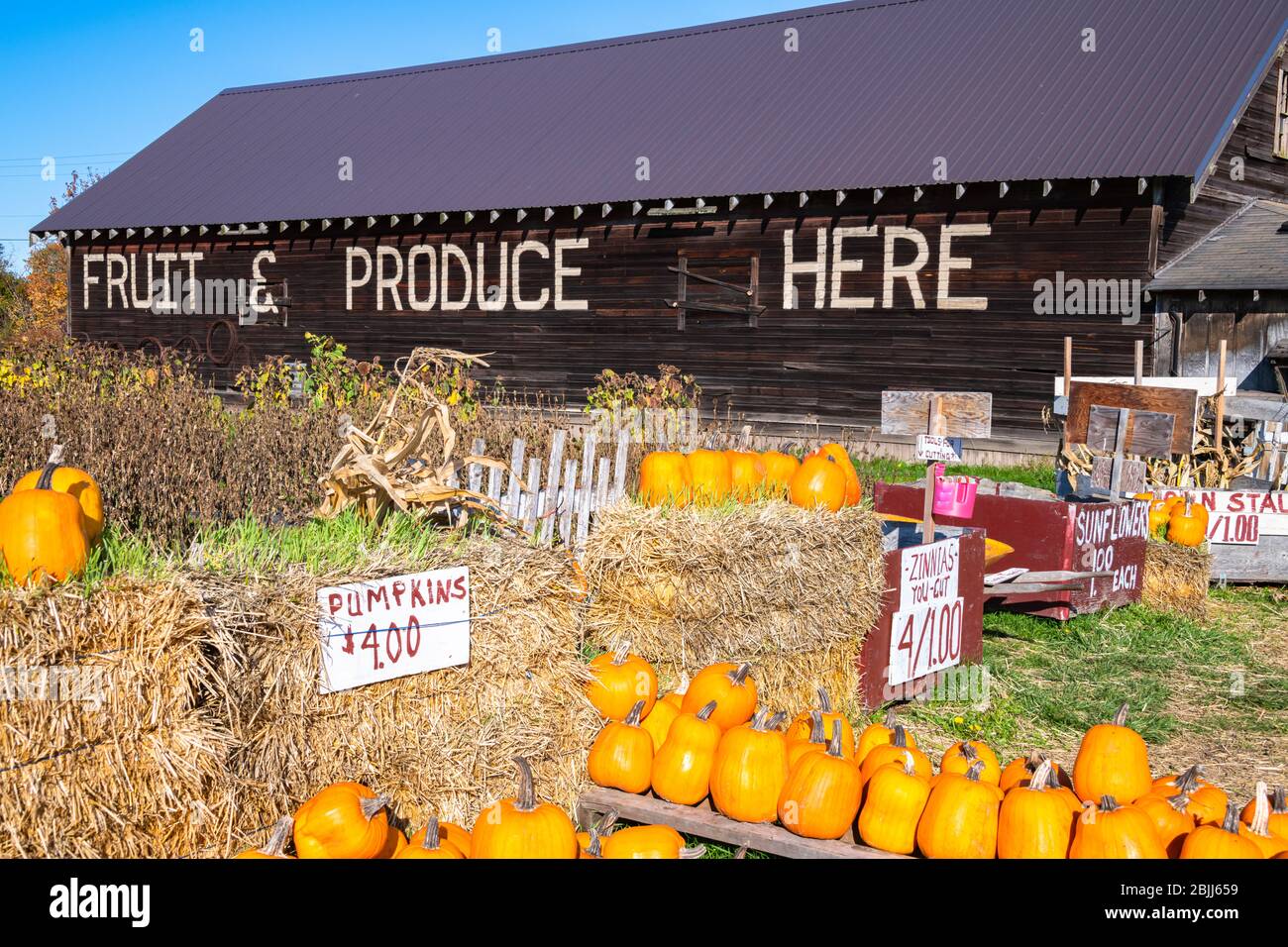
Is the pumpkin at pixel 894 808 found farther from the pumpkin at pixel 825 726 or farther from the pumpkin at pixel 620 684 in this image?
the pumpkin at pixel 620 684

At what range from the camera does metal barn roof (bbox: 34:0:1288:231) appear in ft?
59.9

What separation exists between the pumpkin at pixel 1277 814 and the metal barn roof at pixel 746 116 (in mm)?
14059

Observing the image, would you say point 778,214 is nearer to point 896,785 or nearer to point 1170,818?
point 896,785

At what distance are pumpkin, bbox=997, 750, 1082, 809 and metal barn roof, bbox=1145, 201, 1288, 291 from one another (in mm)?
13680

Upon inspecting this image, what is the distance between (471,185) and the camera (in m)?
23.1

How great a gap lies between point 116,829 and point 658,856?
171cm

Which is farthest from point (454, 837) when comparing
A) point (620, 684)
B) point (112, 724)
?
point (620, 684)

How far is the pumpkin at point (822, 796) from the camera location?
4.47m

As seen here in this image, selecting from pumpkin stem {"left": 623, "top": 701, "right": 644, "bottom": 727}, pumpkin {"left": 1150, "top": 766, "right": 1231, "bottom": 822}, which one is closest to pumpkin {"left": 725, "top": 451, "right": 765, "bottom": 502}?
pumpkin stem {"left": 623, "top": 701, "right": 644, "bottom": 727}

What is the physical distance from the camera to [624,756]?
493 centimetres

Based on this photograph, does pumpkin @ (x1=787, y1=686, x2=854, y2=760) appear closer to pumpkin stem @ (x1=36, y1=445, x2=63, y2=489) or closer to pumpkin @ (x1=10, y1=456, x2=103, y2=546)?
pumpkin @ (x1=10, y1=456, x2=103, y2=546)
